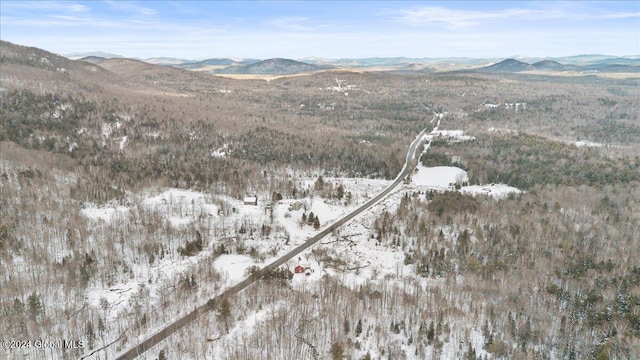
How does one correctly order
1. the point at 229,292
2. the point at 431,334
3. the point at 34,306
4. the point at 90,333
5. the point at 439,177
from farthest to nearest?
the point at 439,177 → the point at 229,292 → the point at 34,306 → the point at 431,334 → the point at 90,333

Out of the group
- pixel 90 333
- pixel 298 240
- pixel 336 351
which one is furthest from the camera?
pixel 298 240

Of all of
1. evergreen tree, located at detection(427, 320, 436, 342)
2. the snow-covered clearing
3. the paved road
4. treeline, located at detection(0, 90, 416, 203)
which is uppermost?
treeline, located at detection(0, 90, 416, 203)

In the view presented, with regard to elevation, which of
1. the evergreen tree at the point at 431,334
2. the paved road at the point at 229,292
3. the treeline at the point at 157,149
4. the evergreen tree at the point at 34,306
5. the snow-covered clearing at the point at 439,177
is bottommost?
the evergreen tree at the point at 431,334

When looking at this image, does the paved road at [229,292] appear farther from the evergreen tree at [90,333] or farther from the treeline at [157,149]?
the treeline at [157,149]

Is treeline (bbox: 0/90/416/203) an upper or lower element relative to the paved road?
upper

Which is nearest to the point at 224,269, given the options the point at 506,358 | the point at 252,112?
the point at 506,358

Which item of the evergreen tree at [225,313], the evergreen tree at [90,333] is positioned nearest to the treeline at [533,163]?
the evergreen tree at [225,313]

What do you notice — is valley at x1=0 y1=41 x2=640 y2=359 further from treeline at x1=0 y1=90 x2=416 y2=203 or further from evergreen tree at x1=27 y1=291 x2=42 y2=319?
treeline at x1=0 y1=90 x2=416 y2=203

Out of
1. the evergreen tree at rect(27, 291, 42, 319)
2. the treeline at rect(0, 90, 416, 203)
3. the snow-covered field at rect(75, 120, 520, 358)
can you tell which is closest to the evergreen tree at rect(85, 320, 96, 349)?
the snow-covered field at rect(75, 120, 520, 358)

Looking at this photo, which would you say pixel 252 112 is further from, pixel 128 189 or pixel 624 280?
pixel 624 280

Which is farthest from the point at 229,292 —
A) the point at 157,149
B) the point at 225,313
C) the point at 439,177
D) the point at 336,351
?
the point at 157,149

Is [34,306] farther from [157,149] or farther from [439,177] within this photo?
[439,177]

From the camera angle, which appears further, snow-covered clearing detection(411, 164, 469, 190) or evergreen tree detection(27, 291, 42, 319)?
snow-covered clearing detection(411, 164, 469, 190)
